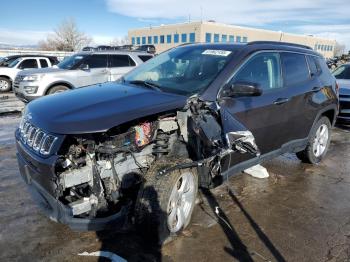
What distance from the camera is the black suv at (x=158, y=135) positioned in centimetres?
291

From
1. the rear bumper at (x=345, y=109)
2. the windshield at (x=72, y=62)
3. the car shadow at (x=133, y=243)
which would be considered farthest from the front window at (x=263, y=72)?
the windshield at (x=72, y=62)

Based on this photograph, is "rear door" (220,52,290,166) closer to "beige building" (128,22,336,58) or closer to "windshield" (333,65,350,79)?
"windshield" (333,65,350,79)

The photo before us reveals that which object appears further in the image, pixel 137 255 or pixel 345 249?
pixel 345 249

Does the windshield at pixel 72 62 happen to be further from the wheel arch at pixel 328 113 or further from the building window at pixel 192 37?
the building window at pixel 192 37

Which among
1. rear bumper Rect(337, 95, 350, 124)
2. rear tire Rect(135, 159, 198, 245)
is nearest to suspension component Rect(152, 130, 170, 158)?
rear tire Rect(135, 159, 198, 245)

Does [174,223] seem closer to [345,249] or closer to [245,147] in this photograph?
[245,147]

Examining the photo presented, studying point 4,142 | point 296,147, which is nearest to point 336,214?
point 296,147

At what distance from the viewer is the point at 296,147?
511cm

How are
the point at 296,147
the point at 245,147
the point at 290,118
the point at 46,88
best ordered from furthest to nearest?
the point at 46,88 < the point at 296,147 < the point at 290,118 < the point at 245,147

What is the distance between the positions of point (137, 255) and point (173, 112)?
1.36 m

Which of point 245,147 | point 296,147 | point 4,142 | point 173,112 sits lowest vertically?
point 4,142

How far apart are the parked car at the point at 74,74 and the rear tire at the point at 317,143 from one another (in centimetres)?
679

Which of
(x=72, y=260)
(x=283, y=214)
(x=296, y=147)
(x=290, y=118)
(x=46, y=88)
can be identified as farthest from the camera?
(x=46, y=88)

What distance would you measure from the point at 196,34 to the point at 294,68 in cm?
5499
